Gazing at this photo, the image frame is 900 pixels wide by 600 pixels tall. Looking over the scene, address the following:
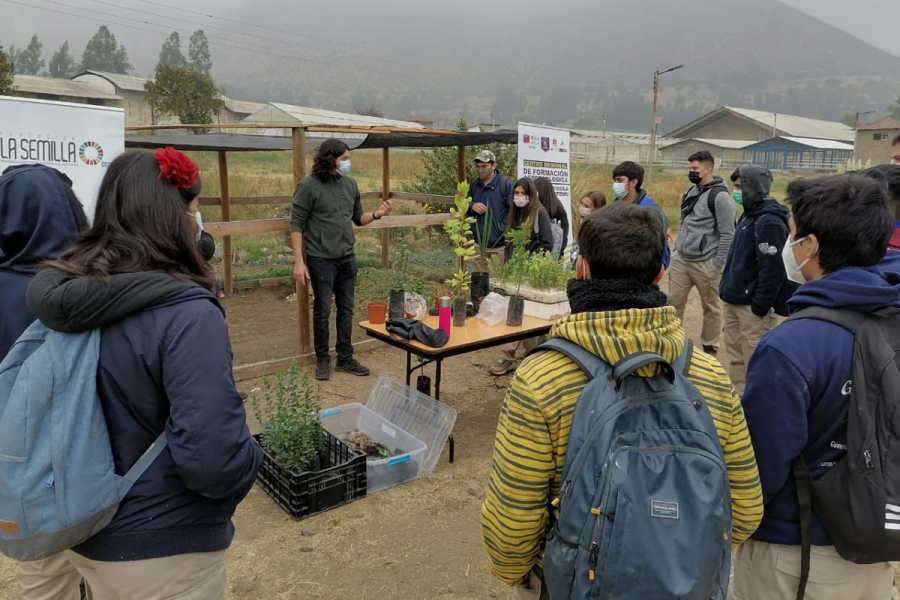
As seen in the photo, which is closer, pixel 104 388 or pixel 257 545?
pixel 104 388

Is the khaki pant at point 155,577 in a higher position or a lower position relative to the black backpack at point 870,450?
lower

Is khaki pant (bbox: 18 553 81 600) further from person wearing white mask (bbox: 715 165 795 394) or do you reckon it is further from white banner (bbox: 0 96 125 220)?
person wearing white mask (bbox: 715 165 795 394)

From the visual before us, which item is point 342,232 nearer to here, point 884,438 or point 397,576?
point 397,576

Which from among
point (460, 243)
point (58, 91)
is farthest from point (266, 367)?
point (58, 91)

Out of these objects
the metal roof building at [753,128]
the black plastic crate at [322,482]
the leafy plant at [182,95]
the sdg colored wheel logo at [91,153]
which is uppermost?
the metal roof building at [753,128]

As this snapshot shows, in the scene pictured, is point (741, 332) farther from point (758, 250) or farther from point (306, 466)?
point (306, 466)

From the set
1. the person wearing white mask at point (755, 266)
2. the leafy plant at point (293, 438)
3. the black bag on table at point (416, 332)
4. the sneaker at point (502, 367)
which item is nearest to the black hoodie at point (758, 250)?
the person wearing white mask at point (755, 266)

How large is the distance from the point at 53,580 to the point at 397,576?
1573 mm

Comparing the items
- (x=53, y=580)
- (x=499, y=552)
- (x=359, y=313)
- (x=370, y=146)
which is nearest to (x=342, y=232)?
(x=370, y=146)

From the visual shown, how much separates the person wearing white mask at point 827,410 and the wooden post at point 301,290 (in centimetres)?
454

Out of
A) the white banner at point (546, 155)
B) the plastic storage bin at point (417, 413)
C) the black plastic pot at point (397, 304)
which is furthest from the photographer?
the white banner at point (546, 155)

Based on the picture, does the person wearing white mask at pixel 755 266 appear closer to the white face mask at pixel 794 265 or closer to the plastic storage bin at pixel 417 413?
the plastic storage bin at pixel 417 413

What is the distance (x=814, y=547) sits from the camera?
1745mm

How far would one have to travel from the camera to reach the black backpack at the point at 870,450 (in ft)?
5.27
